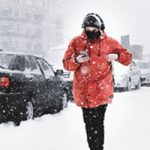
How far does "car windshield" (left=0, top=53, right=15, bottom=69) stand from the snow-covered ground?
1.13 m

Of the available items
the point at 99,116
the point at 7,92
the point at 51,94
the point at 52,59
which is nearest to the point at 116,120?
the point at 51,94

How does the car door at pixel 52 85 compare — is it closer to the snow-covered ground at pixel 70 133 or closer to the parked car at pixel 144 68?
the snow-covered ground at pixel 70 133

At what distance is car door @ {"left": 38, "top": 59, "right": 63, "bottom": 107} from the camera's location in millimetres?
12626

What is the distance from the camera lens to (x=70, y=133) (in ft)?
31.6

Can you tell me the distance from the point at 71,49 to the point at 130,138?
3296 millimetres

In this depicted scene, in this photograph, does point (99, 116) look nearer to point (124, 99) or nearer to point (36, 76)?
point (36, 76)

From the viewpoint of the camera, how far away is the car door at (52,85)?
497 inches

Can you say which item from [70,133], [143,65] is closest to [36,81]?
[70,133]

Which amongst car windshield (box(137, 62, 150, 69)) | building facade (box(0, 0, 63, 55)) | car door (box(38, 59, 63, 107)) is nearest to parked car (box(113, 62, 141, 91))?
car windshield (box(137, 62, 150, 69))

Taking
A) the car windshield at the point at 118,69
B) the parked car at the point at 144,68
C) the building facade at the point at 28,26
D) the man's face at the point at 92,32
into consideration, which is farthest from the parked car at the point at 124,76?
the building facade at the point at 28,26

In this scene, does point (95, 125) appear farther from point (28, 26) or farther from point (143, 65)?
point (28, 26)

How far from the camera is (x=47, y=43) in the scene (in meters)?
98.5

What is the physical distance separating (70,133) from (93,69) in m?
3.88

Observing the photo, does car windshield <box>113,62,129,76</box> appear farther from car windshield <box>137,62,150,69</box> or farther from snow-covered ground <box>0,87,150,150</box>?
snow-covered ground <box>0,87,150,150</box>
